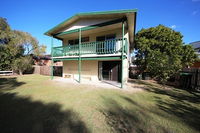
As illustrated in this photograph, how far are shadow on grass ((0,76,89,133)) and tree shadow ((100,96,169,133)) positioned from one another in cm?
94

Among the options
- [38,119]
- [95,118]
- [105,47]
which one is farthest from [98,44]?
[38,119]

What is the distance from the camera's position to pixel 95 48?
859cm

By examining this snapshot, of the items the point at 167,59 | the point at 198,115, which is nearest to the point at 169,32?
→ the point at 167,59

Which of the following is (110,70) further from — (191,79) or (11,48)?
(11,48)

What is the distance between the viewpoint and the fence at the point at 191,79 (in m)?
7.53

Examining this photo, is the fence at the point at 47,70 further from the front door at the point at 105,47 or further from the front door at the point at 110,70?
the front door at the point at 105,47

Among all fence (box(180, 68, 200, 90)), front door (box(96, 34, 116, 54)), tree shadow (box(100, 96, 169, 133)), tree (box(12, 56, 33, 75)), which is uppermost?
front door (box(96, 34, 116, 54))

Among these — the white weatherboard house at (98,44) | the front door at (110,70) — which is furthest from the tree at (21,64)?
the front door at (110,70)

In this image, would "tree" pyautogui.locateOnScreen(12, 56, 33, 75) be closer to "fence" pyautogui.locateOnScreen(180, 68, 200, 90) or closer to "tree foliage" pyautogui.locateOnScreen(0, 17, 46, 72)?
"tree foliage" pyautogui.locateOnScreen(0, 17, 46, 72)

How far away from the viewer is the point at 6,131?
8.08 feet

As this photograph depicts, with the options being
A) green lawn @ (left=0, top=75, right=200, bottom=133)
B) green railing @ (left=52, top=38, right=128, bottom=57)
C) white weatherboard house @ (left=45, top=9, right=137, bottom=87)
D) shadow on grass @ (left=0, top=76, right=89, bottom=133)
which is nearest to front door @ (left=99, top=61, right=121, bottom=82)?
white weatherboard house @ (left=45, top=9, right=137, bottom=87)

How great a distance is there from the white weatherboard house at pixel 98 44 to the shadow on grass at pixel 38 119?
4.81 m

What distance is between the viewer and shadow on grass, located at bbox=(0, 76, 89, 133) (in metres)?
2.55

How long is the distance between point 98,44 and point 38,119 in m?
7.35
